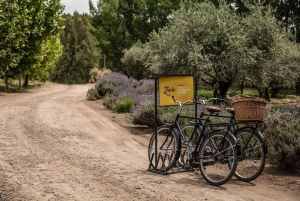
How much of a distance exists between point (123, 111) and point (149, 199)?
1273 cm

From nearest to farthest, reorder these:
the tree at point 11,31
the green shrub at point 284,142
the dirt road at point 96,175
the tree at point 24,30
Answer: the dirt road at point 96,175, the green shrub at point 284,142, the tree at point 11,31, the tree at point 24,30

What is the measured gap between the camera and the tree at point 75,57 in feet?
250

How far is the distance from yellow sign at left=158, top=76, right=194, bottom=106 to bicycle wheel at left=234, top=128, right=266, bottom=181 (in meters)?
1.28

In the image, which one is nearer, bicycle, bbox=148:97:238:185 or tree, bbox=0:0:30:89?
bicycle, bbox=148:97:238:185

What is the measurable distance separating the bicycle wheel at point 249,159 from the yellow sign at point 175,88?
1.28 meters

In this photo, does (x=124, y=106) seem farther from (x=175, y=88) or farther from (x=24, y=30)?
(x=24, y=30)

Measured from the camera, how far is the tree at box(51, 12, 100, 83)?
7606 cm

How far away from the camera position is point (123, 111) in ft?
60.3

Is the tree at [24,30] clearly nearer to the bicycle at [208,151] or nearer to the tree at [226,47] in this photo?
the tree at [226,47]

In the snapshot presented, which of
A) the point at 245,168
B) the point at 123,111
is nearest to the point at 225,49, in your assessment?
the point at 123,111

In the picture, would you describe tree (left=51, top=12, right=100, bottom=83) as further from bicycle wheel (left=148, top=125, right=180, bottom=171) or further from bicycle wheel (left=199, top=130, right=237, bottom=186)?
bicycle wheel (left=199, top=130, right=237, bottom=186)

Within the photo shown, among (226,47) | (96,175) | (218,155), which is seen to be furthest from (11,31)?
(218,155)

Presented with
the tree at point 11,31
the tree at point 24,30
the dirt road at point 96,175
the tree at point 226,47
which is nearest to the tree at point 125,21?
the tree at point 24,30

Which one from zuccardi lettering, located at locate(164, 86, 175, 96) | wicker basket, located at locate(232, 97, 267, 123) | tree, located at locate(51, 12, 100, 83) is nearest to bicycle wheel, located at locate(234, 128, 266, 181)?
wicker basket, located at locate(232, 97, 267, 123)
